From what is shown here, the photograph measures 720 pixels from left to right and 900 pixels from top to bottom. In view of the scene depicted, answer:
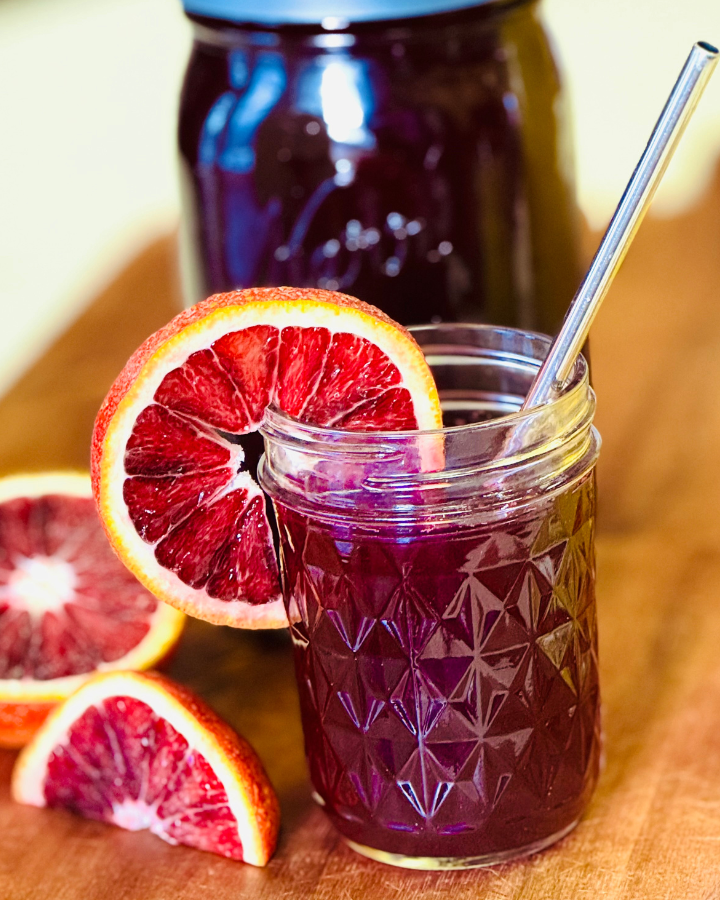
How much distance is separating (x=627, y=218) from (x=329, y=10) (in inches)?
11.8

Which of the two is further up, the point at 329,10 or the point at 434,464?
the point at 329,10

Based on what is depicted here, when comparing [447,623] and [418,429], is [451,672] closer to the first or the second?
[447,623]

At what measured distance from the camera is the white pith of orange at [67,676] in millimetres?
877

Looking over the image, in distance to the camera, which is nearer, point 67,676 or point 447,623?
point 447,623

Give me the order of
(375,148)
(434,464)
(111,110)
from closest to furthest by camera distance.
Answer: (434,464) → (375,148) → (111,110)

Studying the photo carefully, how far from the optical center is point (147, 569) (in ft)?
2.43

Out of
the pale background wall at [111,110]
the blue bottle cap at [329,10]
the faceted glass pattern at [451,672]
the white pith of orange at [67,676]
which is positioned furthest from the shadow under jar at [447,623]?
the pale background wall at [111,110]

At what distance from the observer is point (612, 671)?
0.93 metres

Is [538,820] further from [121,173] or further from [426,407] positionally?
[121,173]

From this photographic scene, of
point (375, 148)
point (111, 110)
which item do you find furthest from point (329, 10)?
point (111, 110)

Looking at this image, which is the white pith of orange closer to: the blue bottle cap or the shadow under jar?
the shadow under jar

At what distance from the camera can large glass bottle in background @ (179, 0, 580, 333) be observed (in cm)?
89

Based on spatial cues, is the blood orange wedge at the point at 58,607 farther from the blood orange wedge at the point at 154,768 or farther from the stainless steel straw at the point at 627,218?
the stainless steel straw at the point at 627,218

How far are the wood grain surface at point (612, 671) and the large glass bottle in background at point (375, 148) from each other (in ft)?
0.84
